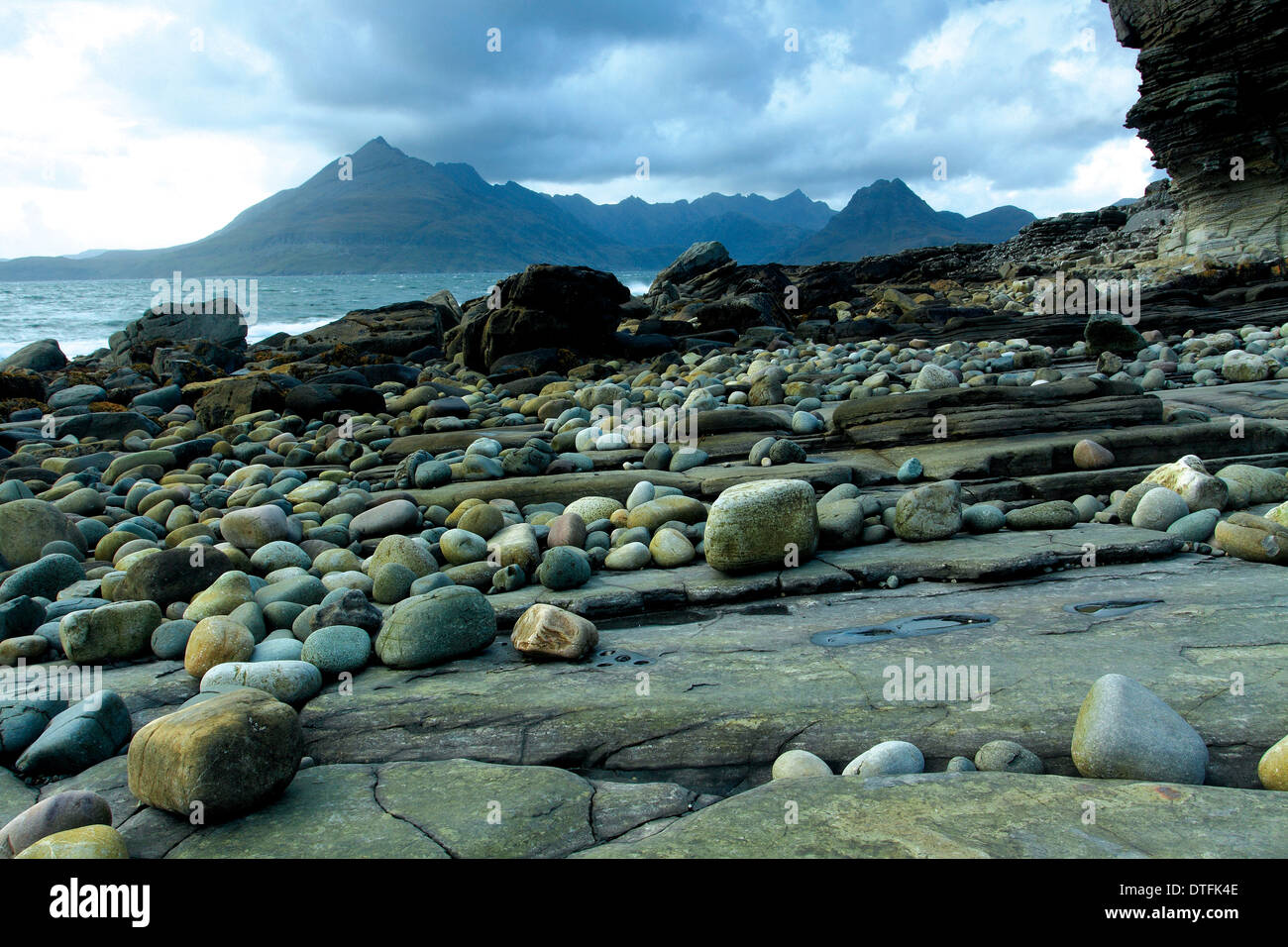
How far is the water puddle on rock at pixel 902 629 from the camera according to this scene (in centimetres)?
318

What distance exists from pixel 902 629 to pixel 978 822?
158cm

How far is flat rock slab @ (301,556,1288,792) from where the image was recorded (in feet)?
7.76

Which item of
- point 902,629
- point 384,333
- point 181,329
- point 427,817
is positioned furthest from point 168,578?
point 181,329

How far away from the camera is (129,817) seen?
212 cm

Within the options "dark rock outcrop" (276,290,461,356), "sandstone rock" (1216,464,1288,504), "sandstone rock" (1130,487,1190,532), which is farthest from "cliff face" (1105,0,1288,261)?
"sandstone rock" (1130,487,1190,532)

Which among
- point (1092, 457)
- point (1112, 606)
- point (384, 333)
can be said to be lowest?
point (1112, 606)

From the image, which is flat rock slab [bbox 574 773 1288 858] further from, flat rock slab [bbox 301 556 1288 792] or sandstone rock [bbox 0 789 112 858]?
sandstone rock [bbox 0 789 112 858]

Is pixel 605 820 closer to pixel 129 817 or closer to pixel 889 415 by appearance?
pixel 129 817

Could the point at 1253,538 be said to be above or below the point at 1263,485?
below

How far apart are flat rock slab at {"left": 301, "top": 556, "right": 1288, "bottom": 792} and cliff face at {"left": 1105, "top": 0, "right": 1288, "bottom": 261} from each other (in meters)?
23.8

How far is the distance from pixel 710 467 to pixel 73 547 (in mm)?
4092

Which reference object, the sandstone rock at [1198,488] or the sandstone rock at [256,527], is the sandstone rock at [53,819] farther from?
the sandstone rock at [1198,488]

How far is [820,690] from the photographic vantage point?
270cm

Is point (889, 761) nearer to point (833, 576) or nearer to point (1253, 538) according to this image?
point (833, 576)
